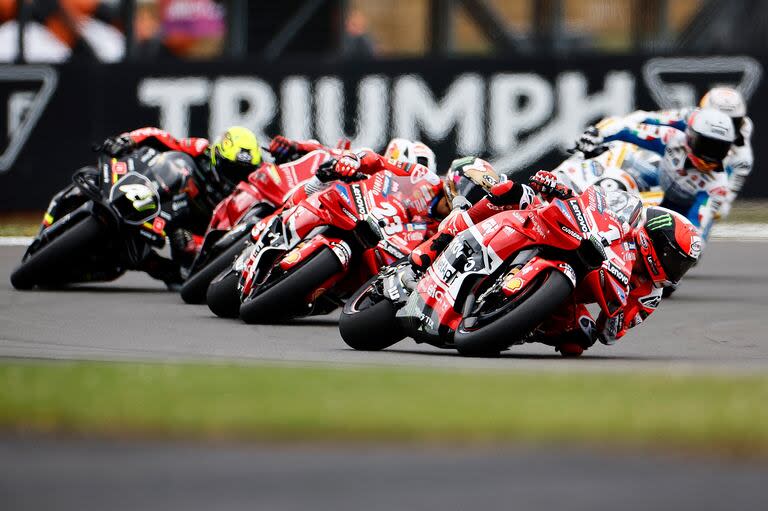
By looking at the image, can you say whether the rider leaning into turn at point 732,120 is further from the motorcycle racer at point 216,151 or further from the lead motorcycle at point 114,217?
the lead motorcycle at point 114,217

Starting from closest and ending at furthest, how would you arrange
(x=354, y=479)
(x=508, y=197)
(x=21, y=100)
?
(x=354, y=479) < (x=508, y=197) < (x=21, y=100)

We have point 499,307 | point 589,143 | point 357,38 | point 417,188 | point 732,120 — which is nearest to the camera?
point 499,307

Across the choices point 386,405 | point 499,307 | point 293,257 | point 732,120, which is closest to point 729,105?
point 732,120

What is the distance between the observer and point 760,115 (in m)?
18.3

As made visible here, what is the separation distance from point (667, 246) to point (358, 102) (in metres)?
9.77

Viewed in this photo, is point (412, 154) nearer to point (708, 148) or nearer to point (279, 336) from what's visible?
point (279, 336)

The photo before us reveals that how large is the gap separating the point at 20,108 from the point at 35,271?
20.3ft

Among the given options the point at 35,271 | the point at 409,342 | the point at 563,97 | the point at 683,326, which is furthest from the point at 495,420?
the point at 563,97

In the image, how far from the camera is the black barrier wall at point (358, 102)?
18.2 meters

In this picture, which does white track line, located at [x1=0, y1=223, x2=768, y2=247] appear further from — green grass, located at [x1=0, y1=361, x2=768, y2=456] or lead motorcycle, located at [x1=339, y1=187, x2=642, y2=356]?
green grass, located at [x1=0, y1=361, x2=768, y2=456]

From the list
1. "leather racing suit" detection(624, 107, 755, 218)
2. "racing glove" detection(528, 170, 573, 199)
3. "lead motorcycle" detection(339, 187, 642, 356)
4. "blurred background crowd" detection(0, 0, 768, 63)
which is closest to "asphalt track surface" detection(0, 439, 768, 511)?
"lead motorcycle" detection(339, 187, 642, 356)

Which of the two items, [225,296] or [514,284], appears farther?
[225,296]

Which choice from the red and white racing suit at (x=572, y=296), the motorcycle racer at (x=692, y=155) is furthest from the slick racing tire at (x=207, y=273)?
the motorcycle racer at (x=692, y=155)

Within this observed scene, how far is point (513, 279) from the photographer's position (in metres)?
8.43
